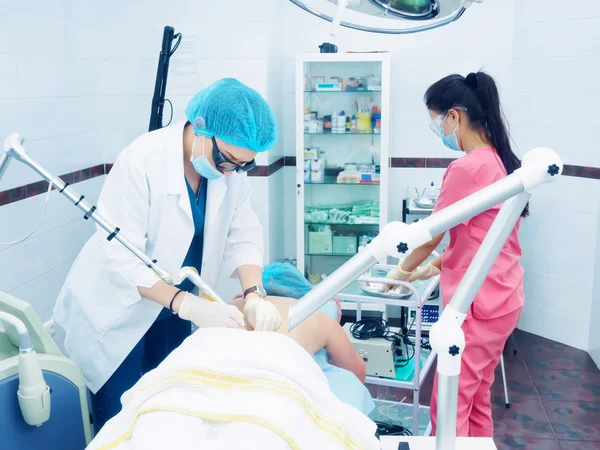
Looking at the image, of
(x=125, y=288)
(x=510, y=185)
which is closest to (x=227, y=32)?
(x=125, y=288)

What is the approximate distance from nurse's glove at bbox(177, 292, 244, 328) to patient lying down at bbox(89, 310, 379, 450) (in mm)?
396

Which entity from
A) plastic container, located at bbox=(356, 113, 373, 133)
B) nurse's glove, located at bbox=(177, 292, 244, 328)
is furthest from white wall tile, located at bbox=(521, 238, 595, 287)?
nurse's glove, located at bbox=(177, 292, 244, 328)

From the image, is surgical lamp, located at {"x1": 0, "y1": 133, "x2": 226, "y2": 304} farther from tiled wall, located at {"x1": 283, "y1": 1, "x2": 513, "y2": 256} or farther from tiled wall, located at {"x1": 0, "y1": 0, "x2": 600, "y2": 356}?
tiled wall, located at {"x1": 283, "y1": 1, "x2": 513, "y2": 256}

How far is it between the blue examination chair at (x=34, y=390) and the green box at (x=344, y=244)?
2.33 meters

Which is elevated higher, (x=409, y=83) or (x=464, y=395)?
(x=409, y=83)

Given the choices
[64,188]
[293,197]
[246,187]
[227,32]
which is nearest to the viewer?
Result: [64,188]

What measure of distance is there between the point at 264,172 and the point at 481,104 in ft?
5.84

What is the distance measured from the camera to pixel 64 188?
1324mm

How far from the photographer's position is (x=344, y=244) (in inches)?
149

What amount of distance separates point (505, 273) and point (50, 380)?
1292 mm

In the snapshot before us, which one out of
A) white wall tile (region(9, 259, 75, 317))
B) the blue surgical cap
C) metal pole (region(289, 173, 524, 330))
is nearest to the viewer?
metal pole (region(289, 173, 524, 330))

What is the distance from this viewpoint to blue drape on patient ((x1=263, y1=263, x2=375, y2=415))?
5.64ft

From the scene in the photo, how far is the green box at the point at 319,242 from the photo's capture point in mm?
3756

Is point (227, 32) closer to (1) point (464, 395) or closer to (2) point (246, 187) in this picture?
(2) point (246, 187)
